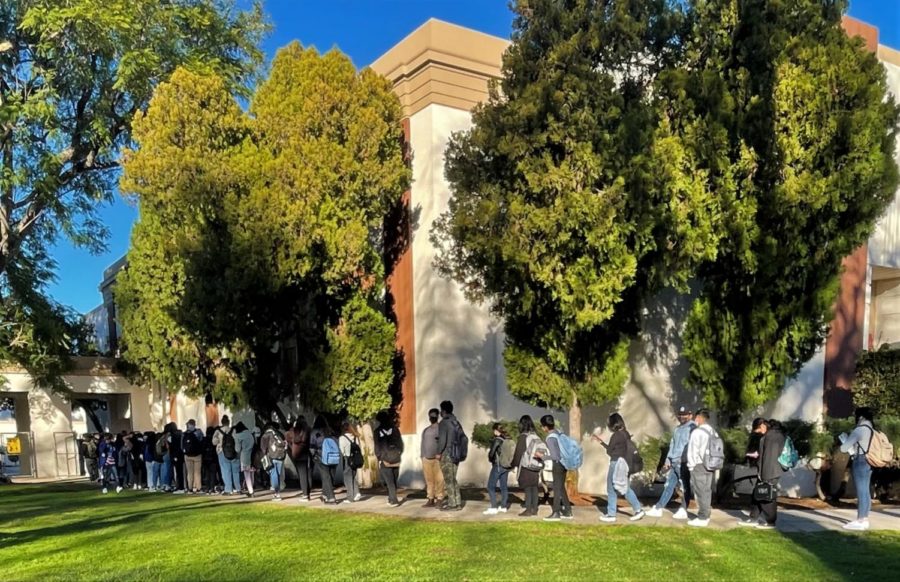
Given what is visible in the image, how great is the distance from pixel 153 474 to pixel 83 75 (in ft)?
30.9

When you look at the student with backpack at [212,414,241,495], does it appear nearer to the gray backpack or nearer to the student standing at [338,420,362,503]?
the student standing at [338,420,362,503]

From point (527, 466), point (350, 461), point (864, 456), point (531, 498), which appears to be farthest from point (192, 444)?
point (864, 456)

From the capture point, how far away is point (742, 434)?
10.6m

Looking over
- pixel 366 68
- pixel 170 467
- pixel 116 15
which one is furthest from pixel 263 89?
pixel 170 467

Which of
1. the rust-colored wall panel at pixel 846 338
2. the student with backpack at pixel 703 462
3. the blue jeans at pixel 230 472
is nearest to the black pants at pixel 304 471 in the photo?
the blue jeans at pixel 230 472

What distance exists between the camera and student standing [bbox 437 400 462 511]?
1066cm

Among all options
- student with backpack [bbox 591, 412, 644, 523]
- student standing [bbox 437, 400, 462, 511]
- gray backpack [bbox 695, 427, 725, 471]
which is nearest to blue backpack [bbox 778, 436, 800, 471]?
gray backpack [bbox 695, 427, 725, 471]

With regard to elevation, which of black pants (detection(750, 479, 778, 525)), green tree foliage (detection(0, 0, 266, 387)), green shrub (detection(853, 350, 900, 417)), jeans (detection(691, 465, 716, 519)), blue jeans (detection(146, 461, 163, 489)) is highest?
green tree foliage (detection(0, 0, 266, 387))

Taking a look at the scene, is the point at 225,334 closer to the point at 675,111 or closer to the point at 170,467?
the point at 170,467

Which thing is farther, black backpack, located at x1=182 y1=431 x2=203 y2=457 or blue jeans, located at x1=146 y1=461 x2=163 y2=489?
blue jeans, located at x1=146 y1=461 x2=163 y2=489

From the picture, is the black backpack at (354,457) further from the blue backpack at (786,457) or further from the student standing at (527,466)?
the blue backpack at (786,457)

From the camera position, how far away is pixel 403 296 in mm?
14969

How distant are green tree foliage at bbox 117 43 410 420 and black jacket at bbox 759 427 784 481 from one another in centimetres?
711

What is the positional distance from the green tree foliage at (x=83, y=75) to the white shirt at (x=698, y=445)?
475 inches
